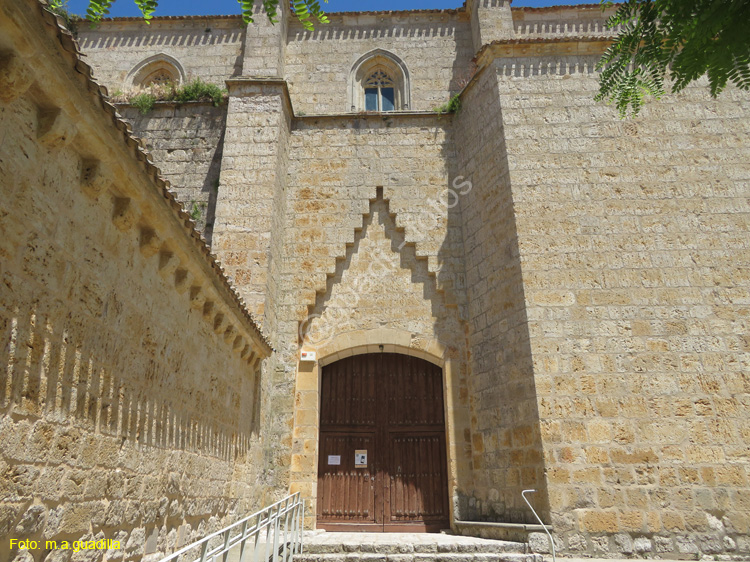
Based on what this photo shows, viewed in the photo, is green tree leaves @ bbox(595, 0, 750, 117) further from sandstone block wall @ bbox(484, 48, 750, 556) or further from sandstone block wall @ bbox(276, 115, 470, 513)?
sandstone block wall @ bbox(276, 115, 470, 513)

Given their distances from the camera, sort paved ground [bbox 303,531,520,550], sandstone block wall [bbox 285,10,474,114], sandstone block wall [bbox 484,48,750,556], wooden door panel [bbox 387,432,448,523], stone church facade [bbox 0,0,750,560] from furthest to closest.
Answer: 1. sandstone block wall [bbox 285,10,474,114]
2. wooden door panel [bbox 387,432,448,523]
3. sandstone block wall [bbox 484,48,750,556]
4. paved ground [bbox 303,531,520,550]
5. stone church facade [bbox 0,0,750,560]

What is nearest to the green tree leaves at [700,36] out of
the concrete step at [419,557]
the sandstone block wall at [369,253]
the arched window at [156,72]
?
the concrete step at [419,557]

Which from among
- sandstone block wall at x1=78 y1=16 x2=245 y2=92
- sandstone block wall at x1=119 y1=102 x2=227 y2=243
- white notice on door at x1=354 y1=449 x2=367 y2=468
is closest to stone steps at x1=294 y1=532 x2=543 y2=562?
white notice on door at x1=354 y1=449 x2=367 y2=468

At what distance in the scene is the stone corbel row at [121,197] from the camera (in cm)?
227

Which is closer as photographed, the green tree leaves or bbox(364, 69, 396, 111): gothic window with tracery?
the green tree leaves

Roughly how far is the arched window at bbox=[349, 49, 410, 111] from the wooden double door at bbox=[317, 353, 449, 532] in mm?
5245

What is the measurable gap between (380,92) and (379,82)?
0.83 feet

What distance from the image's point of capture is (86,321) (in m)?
2.95

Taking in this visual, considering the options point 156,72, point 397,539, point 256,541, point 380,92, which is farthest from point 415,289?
point 156,72

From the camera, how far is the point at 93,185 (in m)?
2.91

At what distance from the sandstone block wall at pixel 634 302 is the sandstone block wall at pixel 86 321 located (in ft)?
14.9

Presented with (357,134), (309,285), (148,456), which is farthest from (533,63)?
(148,456)

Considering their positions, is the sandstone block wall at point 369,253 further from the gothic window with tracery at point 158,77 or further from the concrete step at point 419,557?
the gothic window with tracery at point 158,77

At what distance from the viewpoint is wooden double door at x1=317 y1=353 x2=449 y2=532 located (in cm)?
769
